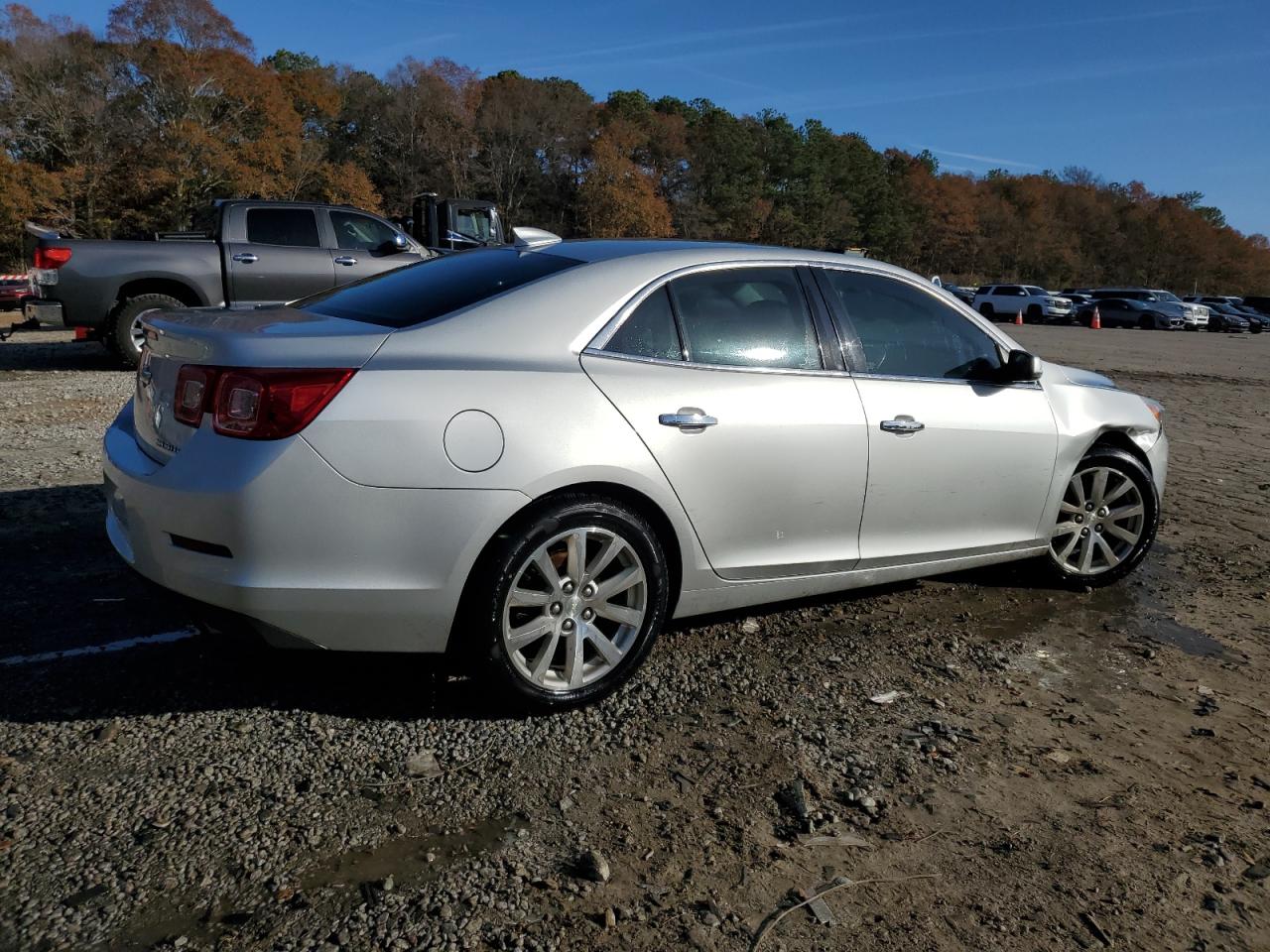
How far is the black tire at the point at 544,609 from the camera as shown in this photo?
3.04 m

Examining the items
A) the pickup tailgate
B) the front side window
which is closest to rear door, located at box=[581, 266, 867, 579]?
the pickup tailgate

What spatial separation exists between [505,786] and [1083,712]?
2066 mm

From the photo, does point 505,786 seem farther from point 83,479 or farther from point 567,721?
point 83,479

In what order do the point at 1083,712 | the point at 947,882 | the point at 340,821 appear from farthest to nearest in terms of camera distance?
1. the point at 1083,712
2. the point at 340,821
3. the point at 947,882

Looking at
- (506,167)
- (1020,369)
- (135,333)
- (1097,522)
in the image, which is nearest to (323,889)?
(1020,369)

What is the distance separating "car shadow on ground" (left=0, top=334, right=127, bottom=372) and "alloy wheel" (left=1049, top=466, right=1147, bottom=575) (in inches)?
393

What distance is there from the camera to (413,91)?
264 feet

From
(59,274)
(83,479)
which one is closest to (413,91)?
(59,274)

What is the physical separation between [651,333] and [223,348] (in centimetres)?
139

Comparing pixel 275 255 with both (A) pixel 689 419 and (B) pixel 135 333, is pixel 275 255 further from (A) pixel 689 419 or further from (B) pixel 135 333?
(A) pixel 689 419

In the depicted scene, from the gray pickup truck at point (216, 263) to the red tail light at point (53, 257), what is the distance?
0.01m

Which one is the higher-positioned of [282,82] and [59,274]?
[282,82]

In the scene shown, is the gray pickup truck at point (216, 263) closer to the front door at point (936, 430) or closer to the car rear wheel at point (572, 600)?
the front door at point (936, 430)

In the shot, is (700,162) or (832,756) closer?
(832,756)
